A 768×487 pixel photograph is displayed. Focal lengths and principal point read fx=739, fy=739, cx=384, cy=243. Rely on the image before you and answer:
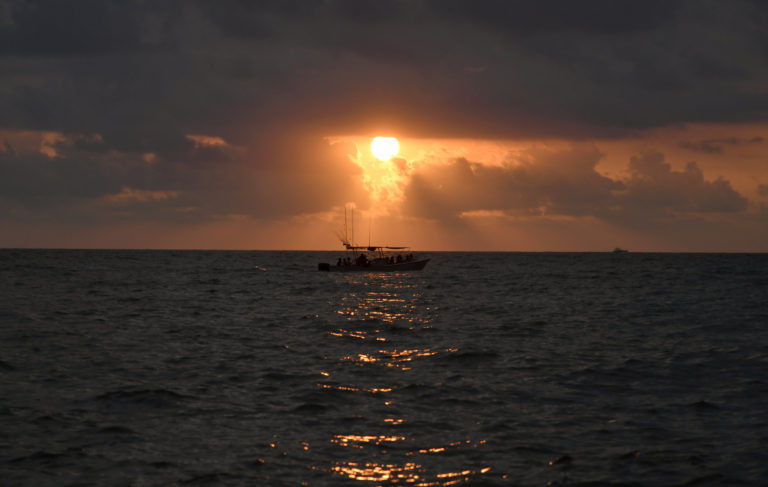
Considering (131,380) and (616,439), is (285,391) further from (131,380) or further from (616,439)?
(616,439)

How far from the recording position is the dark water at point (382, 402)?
675 inches

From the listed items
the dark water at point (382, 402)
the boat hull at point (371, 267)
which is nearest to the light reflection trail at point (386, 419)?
the dark water at point (382, 402)

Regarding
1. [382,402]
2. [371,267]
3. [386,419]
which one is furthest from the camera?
[371,267]

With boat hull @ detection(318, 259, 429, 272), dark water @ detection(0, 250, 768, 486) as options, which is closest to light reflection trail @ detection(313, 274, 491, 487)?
dark water @ detection(0, 250, 768, 486)

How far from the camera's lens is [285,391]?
25.7m

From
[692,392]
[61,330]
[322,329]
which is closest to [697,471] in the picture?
[692,392]

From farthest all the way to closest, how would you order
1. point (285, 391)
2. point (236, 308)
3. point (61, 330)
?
1. point (236, 308)
2. point (61, 330)
3. point (285, 391)

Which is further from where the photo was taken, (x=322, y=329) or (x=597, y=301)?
(x=597, y=301)

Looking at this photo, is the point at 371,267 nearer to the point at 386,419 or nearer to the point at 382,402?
the point at 382,402

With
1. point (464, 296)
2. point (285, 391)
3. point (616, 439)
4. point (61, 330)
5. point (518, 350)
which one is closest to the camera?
point (616, 439)

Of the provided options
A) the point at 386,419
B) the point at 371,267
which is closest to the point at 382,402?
the point at 386,419

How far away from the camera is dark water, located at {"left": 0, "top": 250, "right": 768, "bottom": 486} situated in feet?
56.3

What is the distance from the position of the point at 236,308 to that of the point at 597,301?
114 ft

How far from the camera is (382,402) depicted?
78.3ft
